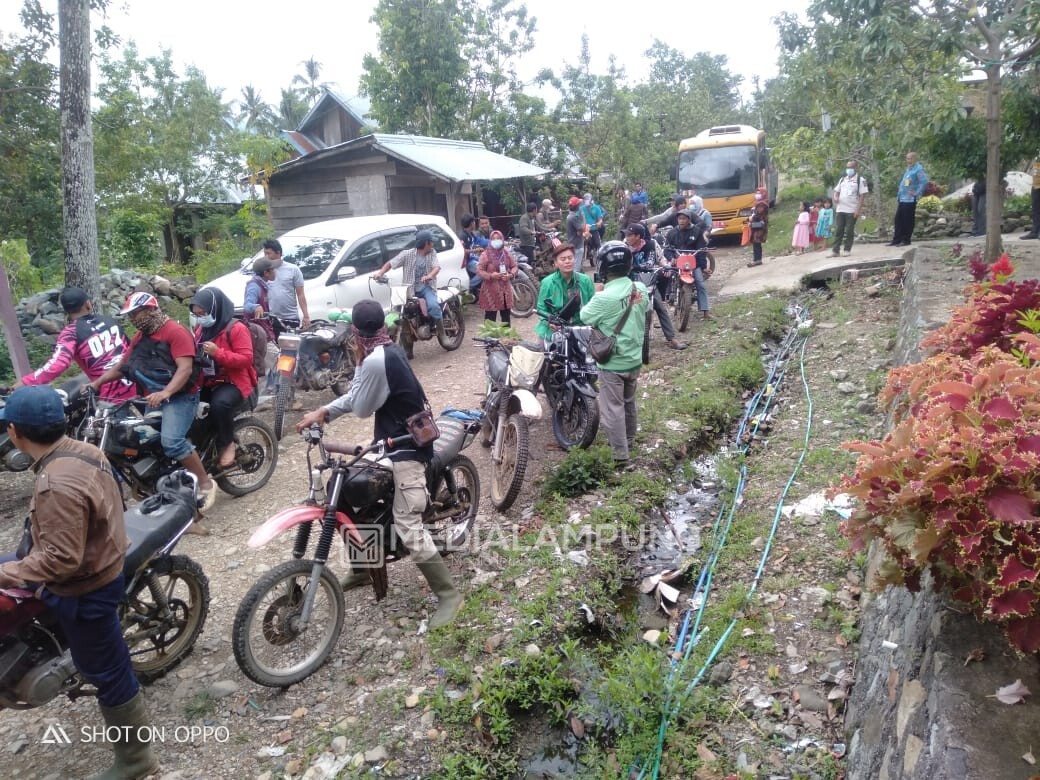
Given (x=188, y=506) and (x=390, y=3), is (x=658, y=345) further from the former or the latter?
(x=390, y=3)

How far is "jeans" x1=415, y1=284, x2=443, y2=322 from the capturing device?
8.82 metres

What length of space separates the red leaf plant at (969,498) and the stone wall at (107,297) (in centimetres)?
975

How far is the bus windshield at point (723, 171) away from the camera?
1786cm

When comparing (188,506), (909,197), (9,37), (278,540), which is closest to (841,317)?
(909,197)

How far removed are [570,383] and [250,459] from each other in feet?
8.73

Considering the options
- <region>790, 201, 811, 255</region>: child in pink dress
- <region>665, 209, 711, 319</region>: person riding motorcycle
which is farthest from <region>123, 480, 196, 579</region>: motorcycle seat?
<region>790, 201, 811, 255</region>: child in pink dress

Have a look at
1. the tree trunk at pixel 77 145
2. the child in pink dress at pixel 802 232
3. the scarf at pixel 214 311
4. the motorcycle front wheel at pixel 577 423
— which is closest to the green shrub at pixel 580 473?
the motorcycle front wheel at pixel 577 423

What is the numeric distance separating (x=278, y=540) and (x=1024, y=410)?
4.50 meters

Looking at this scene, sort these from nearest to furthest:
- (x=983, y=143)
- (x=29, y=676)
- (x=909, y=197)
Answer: (x=29, y=676) < (x=983, y=143) < (x=909, y=197)

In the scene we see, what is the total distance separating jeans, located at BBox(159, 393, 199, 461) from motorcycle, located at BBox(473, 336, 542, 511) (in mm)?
2103

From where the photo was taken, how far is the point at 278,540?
512 cm

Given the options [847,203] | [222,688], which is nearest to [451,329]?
[222,688]

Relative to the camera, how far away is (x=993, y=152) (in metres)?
7.41

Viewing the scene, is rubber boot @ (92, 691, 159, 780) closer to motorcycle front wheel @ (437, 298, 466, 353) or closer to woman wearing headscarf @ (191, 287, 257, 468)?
woman wearing headscarf @ (191, 287, 257, 468)
